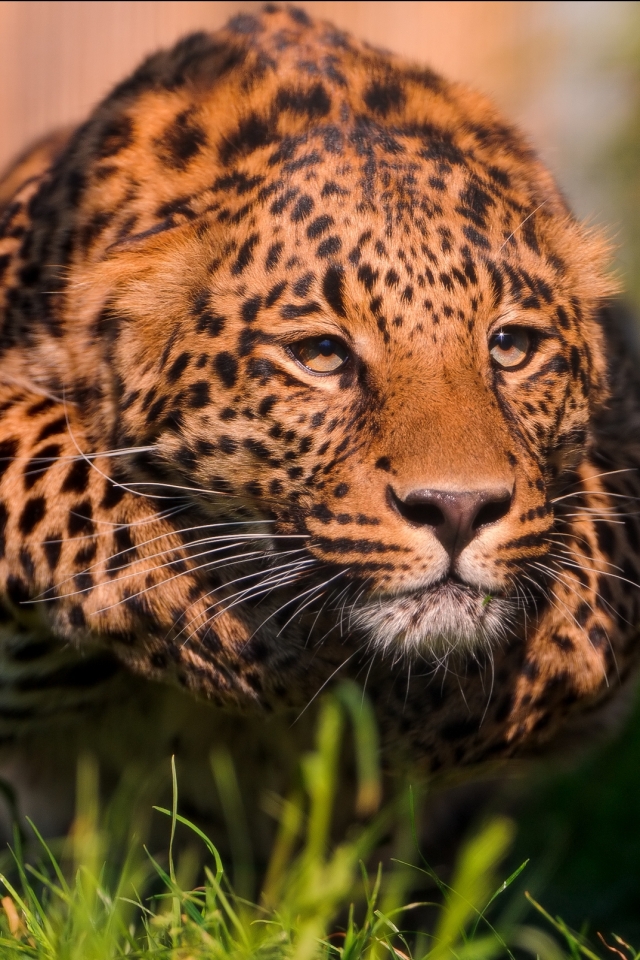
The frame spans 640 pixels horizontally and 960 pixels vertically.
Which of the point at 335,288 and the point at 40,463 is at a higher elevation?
the point at 335,288

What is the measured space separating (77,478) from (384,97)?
1.46m

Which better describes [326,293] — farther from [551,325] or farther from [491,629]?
[491,629]

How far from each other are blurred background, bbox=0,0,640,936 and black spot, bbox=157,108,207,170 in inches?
50.3

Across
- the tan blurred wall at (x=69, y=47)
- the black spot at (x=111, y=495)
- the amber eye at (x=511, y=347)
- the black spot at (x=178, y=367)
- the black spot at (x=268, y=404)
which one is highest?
the tan blurred wall at (x=69, y=47)

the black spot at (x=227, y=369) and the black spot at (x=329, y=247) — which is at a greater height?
the black spot at (x=329, y=247)

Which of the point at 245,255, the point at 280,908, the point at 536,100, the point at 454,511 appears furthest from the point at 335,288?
the point at 536,100

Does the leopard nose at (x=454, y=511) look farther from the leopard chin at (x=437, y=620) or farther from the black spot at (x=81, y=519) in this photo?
the black spot at (x=81, y=519)

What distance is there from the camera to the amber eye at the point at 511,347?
11.2 feet

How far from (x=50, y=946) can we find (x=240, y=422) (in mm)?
1335

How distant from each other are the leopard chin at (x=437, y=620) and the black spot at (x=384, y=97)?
1503mm

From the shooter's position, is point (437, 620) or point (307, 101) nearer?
point (437, 620)

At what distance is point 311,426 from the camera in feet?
10.7

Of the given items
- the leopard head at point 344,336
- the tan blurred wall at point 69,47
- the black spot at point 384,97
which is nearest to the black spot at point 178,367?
the leopard head at point 344,336

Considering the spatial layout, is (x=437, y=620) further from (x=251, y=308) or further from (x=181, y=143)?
(x=181, y=143)
